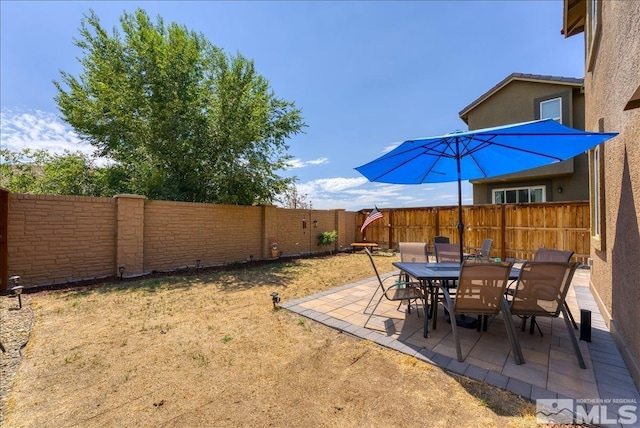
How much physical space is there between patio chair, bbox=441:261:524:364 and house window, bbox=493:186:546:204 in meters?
11.1

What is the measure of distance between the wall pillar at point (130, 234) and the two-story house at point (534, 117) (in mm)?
13448

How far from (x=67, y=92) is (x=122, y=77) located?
11.8 ft

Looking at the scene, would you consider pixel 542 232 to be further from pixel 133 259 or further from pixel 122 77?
pixel 122 77

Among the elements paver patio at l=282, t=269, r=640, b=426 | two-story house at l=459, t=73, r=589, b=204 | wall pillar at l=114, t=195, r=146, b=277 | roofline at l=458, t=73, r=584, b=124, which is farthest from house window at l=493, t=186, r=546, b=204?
wall pillar at l=114, t=195, r=146, b=277

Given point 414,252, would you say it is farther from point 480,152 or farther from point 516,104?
point 516,104

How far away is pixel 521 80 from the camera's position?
11383 mm

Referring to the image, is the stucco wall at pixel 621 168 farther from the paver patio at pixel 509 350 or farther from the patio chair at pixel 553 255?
the patio chair at pixel 553 255

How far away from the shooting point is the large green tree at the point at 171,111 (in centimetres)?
901

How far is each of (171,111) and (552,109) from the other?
46.8ft

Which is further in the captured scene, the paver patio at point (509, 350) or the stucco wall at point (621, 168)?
the stucco wall at point (621, 168)

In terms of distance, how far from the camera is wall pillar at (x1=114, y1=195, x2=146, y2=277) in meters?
6.95

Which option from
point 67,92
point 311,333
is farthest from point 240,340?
point 67,92

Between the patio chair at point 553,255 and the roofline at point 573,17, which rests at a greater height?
the roofline at point 573,17

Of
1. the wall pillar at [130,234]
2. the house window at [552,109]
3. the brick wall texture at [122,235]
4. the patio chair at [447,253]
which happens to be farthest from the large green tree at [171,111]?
the house window at [552,109]
